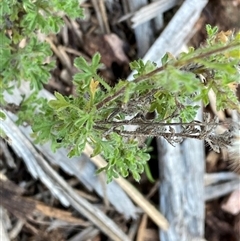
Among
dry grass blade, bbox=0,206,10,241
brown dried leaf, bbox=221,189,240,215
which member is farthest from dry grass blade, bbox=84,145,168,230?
dry grass blade, bbox=0,206,10,241

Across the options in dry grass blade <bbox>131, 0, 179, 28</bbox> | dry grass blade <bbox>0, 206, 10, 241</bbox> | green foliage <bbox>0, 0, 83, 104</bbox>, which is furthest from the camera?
dry grass blade <bbox>131, 0, 179, 28</bbox>

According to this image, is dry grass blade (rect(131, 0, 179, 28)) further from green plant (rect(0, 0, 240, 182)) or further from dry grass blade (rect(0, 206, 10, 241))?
dry grass blade (rect(0, 206, 10, 241))

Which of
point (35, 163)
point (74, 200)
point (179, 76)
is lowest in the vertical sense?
point (74, 200)

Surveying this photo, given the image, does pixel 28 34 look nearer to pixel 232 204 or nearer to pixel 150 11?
pixel 150 11

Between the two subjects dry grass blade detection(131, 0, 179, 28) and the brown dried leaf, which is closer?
dry grass blade detection(131, 0, 179, 28)

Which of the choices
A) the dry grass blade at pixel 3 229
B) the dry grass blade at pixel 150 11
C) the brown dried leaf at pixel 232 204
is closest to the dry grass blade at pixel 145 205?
the brown dried leaf at pixel 232 204

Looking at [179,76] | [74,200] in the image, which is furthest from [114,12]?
[179,76]

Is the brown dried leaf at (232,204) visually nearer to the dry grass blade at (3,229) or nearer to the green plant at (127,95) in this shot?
the dry grass blade at (3,229)

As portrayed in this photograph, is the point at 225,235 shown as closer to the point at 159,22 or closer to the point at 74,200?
the point at 74,200

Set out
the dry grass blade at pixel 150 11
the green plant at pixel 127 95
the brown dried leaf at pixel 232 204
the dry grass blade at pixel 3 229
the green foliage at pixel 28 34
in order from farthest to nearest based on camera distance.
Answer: the brown dried leaf at pixel 232 204 < the dry grass blade at pixel 150 11 < the dry grass blade at pixel 3 229 < the green foliage at pixel 28 34 < the green plant at pixel 127 95
